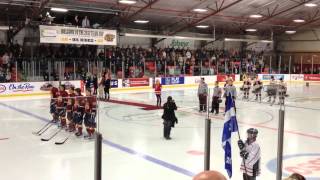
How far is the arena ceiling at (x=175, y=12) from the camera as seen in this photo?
920 inches

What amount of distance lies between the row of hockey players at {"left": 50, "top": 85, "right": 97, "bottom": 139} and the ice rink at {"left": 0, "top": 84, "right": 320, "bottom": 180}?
36 centimetres

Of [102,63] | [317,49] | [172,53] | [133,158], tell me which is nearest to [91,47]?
[102,63]

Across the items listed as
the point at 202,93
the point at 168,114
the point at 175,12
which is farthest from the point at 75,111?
the point at 175,12

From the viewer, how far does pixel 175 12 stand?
2772 centimetres

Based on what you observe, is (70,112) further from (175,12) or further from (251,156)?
(175,12)

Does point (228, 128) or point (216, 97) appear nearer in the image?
point (228, 128)

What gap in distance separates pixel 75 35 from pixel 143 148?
45.9 feet

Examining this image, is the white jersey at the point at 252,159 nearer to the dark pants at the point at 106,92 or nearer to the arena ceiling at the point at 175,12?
the dark pants at the point at 106,92

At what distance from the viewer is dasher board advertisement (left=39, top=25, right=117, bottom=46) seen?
2083cm

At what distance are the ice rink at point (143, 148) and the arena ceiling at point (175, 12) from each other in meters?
10.0

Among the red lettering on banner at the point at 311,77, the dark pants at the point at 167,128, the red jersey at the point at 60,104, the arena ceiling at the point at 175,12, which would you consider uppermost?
the arena ceiling at the point at 175,12

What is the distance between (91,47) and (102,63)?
229 centimetres

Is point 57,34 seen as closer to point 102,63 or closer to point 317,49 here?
point 102,63

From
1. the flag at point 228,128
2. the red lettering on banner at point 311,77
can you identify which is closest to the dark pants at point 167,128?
the flag at point 228,128
